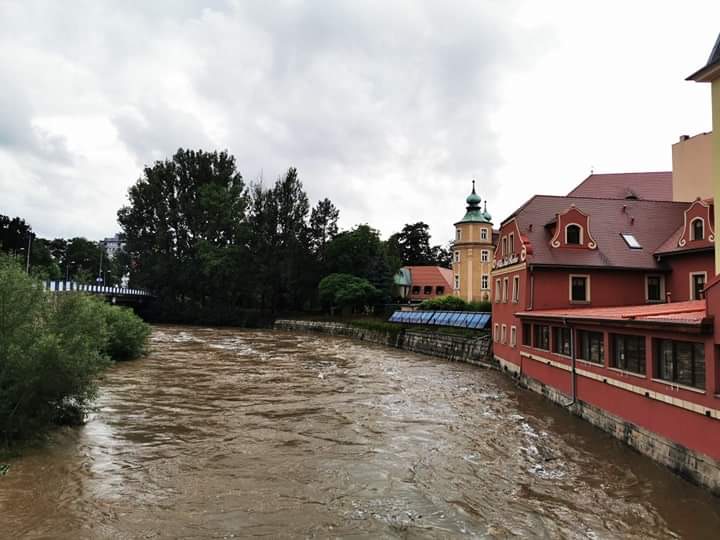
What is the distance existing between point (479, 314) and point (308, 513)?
91.1 ft

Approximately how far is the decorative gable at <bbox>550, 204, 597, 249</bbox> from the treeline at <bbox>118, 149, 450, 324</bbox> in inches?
1488

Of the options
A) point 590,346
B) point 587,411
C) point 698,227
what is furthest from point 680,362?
point 698,227

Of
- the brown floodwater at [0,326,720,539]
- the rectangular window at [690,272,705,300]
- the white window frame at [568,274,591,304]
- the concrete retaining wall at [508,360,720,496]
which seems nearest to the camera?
the brown floodwater at [0,326,720,539]

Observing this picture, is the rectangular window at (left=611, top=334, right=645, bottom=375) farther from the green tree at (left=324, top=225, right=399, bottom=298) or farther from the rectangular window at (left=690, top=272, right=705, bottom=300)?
the green tree at (left=324, top=225, right=399, bottom=298)

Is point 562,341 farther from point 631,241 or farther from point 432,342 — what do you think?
point 432,342

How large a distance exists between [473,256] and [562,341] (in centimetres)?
4076

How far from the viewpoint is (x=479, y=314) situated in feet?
116

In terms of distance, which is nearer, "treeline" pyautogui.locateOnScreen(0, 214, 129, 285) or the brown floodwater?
the brown floodwater

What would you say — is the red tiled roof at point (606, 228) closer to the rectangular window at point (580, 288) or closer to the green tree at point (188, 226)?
the rectangular window at point (580, 288)

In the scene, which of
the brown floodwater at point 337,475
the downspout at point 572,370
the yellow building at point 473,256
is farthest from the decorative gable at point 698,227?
the yellow building at point 473,256

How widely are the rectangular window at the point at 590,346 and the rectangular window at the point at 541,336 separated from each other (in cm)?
360

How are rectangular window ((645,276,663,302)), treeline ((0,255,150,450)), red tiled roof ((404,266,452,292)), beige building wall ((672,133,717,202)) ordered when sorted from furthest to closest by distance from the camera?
red tiled roof ((404,266,452,292)) → beige building wall ((672,133,717,202)) → rectangular window ((645,276,663,302)) → treeline ((0,255,150,450))

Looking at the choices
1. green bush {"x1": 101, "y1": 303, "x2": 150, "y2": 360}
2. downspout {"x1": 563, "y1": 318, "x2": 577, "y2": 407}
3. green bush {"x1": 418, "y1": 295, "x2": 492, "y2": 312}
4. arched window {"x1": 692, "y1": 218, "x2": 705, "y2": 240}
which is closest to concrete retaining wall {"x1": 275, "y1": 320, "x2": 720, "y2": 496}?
downspout {"x1": 563, "y1": 318, "x2": 577, "y2": 407}

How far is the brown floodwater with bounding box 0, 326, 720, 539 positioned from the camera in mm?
8672
